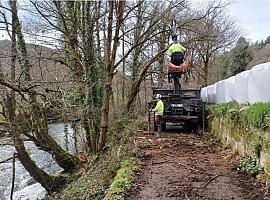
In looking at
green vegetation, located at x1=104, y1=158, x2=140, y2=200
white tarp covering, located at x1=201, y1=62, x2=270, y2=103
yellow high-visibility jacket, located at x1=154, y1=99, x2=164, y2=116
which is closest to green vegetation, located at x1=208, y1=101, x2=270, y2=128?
white tarp covering, located at x1=201, y1=62, x2=270, y2=103

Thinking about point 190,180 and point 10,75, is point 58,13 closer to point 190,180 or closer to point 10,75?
point 10,75

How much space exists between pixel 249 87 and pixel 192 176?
3125 millimetres

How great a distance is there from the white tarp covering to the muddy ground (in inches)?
60.5

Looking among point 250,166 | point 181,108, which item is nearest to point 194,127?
point 181,108

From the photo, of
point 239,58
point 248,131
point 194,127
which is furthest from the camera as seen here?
point 239,58

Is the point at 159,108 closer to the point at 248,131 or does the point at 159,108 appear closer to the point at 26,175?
the point at 248,131

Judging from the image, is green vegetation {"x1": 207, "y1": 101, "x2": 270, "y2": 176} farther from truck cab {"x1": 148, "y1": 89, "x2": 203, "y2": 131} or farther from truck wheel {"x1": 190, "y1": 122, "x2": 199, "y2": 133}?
truck wheel {"x1": 190, "y1": 122, "x2": 199, "y2": 133}

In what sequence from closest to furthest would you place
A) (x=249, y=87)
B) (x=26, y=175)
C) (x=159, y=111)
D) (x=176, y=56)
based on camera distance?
(x=249, y=87) < (x=159, y=111) < (x=176, y=56) < (x=26, y=175)

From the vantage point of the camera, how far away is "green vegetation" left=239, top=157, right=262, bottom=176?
7476mm

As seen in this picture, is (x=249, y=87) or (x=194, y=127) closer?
(x=249, y=87)

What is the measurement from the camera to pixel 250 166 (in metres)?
7.80

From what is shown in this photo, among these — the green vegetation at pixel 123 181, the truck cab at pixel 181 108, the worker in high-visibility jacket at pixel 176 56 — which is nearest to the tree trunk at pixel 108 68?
the truck cab at pixel 181 108

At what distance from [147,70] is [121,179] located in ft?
50.7

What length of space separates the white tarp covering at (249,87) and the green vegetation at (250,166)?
1369 mm
